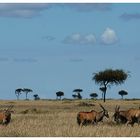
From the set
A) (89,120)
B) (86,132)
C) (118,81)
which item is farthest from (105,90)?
(86,132)

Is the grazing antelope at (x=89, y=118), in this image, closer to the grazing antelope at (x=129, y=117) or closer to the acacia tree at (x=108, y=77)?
the grazing antelope at (x=129, y=117)

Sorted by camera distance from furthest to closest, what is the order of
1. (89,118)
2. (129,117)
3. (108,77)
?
1. (108,77)
2. (89,118)
3. (129,117)

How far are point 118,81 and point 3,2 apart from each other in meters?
49.7

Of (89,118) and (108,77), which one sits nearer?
(89,118)

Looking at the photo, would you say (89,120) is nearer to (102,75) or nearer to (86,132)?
(86,132)

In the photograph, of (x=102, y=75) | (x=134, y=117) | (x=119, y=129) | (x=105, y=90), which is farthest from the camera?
(x=102, y=75)

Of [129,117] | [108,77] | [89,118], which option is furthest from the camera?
[108,77]

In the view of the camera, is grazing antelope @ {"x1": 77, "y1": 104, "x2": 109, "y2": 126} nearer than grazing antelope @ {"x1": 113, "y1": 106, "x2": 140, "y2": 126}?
Yes

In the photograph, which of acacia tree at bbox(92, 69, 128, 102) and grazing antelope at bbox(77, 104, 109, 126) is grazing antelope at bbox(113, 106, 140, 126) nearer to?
grazing antelope at bbox(77, 104, 109, 126)

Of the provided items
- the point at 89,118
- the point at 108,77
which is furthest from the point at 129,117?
the point at 108,77

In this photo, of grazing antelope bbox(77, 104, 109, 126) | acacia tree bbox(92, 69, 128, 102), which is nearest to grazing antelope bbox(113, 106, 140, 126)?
grazing antelope bbox(77, 104, 109, 126)

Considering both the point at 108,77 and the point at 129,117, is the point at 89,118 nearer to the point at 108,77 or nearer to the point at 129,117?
the point at 129,117

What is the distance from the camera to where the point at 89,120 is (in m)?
24.6

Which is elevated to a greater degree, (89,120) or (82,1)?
(82,1)
